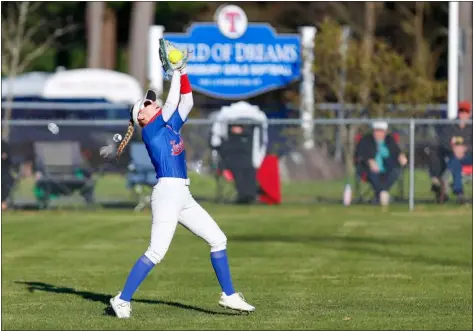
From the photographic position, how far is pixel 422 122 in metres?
27.0

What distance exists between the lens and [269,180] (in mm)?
27469

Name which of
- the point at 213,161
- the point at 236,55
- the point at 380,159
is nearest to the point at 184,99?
the point at 380,159

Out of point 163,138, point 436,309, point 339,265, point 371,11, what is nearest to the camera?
point 163,138

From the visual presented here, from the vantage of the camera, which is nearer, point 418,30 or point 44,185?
point 44,185

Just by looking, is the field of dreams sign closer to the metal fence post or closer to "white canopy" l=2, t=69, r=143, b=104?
the metal fence post

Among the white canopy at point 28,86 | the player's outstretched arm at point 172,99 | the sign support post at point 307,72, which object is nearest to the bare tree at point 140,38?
the white canopy at point 28,86

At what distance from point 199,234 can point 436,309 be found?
2353 mm

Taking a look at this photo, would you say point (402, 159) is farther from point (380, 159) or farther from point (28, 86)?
point (28, 86)

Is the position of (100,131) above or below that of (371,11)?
below

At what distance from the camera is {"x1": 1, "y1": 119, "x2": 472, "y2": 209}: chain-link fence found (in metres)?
26.9

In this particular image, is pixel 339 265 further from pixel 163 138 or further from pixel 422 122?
pixel 422 122

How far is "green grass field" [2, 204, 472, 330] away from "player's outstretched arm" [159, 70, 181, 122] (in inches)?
67.8

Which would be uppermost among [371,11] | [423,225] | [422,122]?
[371,11]

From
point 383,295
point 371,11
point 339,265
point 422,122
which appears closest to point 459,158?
point 422,122
